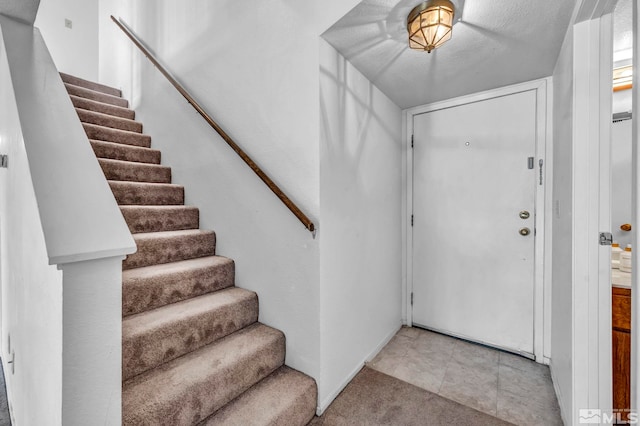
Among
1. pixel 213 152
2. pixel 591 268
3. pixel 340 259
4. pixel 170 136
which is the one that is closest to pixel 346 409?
pixel 340 259

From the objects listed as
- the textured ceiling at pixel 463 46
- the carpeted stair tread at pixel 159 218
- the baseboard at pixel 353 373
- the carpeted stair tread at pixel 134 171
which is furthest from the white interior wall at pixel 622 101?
the carpeted stair tread at pixel 134 171

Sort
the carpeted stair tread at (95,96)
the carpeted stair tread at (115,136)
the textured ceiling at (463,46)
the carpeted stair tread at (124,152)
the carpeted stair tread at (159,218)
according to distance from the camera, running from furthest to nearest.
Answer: the carpeted stair tread at (95,96) → the carpeted stair tread at (115,136) → the carpeted stair tread at (124,152) → the carpeted stair tread at (159,218) → the textured ceiling at (463,46)

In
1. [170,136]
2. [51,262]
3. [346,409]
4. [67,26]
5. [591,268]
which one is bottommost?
[346,409]

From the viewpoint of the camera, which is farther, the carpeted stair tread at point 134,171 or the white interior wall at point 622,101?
the carpeted stair tread at point 134,171

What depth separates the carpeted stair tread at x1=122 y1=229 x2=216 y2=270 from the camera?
5.73 ft

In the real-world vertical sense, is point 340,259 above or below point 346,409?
above

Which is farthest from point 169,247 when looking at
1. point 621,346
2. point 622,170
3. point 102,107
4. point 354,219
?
point 622,170

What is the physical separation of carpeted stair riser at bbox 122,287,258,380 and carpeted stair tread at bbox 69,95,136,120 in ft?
7.56

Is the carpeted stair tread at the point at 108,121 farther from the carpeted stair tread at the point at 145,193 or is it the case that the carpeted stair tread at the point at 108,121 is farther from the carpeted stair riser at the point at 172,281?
the carpeted stair riser at the point at 172,281

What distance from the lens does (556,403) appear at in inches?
65.1

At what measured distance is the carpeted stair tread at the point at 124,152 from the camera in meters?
2.30

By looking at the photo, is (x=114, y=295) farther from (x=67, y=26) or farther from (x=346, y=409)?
(x=67, y=26)

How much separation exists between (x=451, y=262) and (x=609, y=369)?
3.98 ft

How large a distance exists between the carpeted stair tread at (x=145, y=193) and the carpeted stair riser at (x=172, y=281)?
65 centimetres
